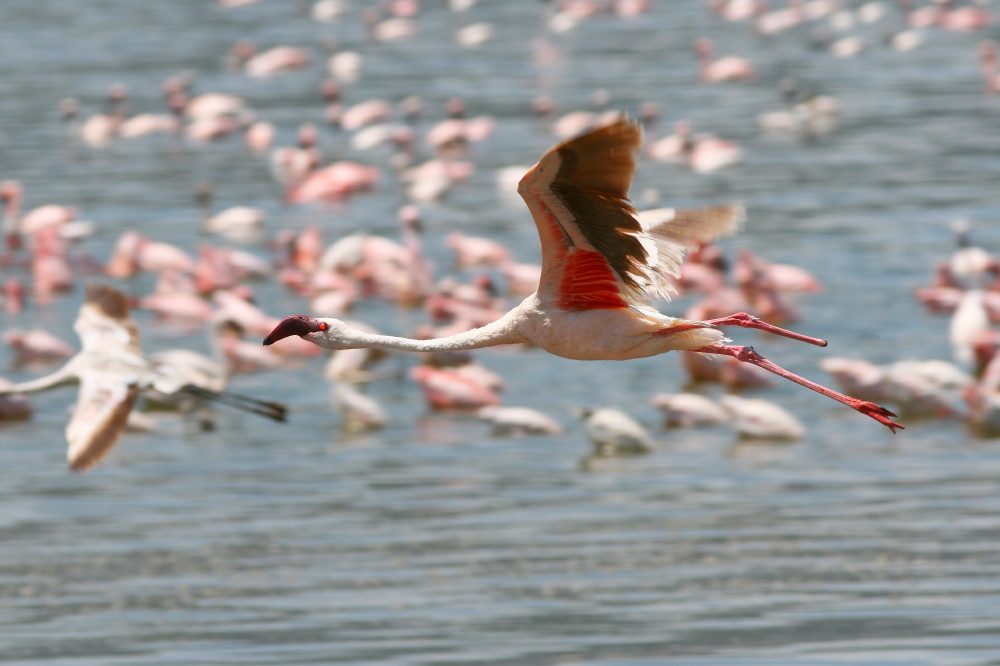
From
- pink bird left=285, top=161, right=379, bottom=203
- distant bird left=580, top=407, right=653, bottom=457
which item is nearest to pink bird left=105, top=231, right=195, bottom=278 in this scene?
pink bird left=285, top=161, right=379, bottom=203

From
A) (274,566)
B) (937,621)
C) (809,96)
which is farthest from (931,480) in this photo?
(809,96)

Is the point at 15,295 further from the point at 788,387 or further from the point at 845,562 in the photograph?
the point at 845,562

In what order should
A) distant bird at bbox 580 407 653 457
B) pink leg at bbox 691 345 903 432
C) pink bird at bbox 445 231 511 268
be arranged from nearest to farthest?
pink leg at bbox 691 345 903 432 → distant bird at bbox 580 407 653 457 → pink bird at bbox 445 231 511 268

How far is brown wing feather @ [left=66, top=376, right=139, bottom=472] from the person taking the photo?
11.0 meters

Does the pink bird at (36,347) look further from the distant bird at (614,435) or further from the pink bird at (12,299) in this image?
the distant bird at (614,435)

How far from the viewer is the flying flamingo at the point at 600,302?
809 centimetres

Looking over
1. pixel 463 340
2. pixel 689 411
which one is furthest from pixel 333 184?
pixel 463 340


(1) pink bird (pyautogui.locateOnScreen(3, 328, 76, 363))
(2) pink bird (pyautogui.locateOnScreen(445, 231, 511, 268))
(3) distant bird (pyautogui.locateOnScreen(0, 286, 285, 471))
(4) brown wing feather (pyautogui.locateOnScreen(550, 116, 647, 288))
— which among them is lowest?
(1) pink bird (pyautogui.locateOnScreen(3, 328, 76, 363))

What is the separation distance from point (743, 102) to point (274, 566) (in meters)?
22.3

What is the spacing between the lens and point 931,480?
14391mm

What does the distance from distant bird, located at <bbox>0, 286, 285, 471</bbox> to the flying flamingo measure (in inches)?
98.7

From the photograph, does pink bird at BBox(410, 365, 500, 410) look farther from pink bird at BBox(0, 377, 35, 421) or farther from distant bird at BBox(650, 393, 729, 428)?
pink bird at BBox(0, 377, 35, 421)

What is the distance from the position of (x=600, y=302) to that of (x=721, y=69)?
2578 cm

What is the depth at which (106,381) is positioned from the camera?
12242 mm
